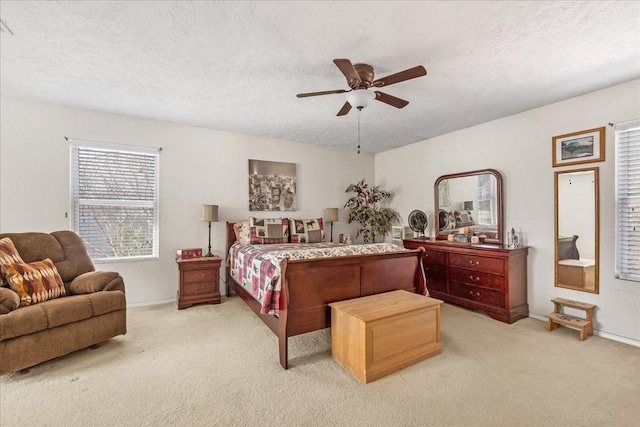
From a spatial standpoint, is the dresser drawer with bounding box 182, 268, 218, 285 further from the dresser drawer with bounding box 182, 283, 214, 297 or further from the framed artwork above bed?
the framed artwork above bed

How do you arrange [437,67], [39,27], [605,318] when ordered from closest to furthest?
[39,27], [437,67], [605,318]

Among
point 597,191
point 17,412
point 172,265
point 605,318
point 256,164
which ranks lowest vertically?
point 17,412

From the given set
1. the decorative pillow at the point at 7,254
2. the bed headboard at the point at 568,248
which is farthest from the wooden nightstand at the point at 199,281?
the bed headboard at the point at 568,248

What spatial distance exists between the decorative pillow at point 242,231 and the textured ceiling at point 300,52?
1.70 meters

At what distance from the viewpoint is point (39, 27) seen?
6.70ft

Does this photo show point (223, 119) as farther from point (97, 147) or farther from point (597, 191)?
point (597, 191)

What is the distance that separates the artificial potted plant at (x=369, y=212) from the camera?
5.43m

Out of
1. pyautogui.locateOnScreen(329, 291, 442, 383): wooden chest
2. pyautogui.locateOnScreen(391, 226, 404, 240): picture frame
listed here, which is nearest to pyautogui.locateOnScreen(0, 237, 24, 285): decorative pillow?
pyautogui.locateOnScreen(329, 291, 442, 383): wooden chest

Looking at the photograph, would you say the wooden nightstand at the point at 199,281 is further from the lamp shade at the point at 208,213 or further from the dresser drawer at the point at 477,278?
the dresser drawer at the point at 477,278

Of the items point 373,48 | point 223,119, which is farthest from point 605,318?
point 223,119

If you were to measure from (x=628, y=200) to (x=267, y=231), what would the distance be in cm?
422

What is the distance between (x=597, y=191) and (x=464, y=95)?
1706mm

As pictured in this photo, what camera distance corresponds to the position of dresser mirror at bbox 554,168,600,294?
10.2ft

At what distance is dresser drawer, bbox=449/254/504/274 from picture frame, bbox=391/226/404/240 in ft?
4.31
